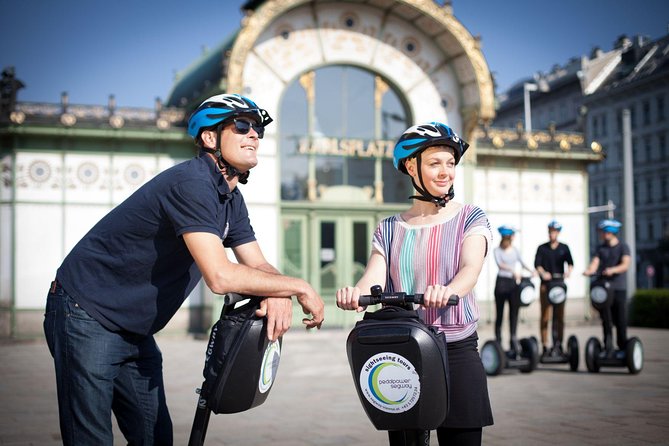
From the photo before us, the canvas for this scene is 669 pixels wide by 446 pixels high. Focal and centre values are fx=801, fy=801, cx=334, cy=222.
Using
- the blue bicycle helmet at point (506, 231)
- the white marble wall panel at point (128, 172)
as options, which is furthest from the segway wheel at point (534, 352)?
the white marble wall panel at point (128, 172)

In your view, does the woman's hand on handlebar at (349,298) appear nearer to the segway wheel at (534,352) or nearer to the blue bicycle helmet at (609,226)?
the segway wheel at (534,352)

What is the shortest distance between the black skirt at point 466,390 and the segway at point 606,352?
7608mm

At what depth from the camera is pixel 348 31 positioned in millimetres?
19219

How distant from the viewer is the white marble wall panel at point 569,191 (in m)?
21.8

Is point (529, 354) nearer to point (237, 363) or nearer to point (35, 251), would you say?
point (237, 363)

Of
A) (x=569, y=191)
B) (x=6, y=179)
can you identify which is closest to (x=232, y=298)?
(x=6, y=179)

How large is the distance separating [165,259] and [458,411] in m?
1.38

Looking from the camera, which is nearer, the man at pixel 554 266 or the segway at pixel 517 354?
the segway at pixel 517 354

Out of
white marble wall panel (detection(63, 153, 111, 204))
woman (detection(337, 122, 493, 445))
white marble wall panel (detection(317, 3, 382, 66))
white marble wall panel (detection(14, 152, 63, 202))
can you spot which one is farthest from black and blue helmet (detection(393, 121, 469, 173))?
white marble wall panel (detection(317, 3, 382, 66))

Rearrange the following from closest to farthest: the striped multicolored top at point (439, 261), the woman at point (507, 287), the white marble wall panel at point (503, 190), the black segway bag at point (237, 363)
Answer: the black segway bag at point (237, 363), the striped multicolored top at point (439, 261), the woman at point (507, 287), the white marble wall panel at point (503, 190)

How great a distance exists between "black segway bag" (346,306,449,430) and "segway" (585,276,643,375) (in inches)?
318

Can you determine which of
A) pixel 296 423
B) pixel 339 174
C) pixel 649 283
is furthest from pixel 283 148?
pixel 649 283

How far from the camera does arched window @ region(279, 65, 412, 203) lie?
18.8 meters

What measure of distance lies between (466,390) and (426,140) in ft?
3.66
